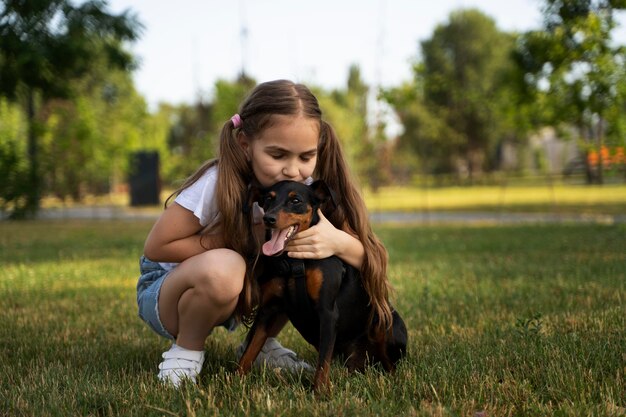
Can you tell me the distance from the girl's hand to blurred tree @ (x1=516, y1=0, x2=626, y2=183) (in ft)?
30.4

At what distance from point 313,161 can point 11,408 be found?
5.62 feet

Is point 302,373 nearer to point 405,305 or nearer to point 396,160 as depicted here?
point 405,305

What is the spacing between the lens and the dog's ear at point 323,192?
10.2 feet

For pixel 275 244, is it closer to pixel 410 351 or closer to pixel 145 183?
pixel 410 351

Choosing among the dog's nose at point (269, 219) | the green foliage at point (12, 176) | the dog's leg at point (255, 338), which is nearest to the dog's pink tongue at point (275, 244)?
the dog's nose at point (269, 219)

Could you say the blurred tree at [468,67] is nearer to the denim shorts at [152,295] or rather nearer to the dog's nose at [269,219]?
the denim shorts at [152,295]

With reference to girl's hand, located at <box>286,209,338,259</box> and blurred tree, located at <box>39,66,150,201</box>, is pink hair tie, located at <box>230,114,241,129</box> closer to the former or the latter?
girl's hand, located at <box>286,209,338,259</box>

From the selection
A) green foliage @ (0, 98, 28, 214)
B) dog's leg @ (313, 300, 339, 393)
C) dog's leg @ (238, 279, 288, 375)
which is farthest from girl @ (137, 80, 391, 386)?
green foliage @ (0, 98, 28, 214)

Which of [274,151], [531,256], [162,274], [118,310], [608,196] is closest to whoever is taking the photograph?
[274,151]

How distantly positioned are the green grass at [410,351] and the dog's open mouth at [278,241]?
0.59 meters

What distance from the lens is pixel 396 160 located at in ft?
144

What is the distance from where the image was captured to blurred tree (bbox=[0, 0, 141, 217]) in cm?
1205

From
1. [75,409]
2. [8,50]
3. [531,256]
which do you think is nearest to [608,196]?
[531,256]

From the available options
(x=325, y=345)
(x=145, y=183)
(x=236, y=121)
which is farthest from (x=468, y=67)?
(x=325, y=345)
